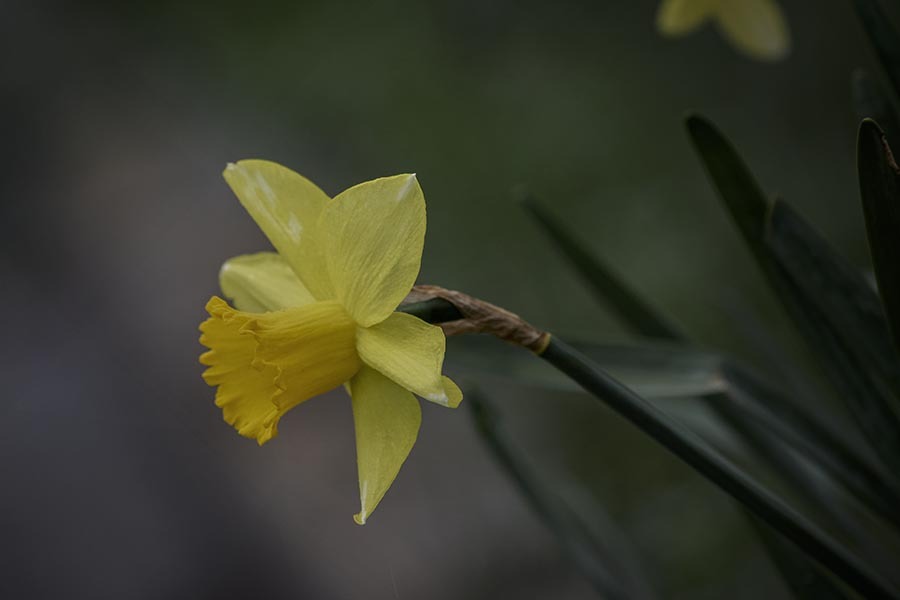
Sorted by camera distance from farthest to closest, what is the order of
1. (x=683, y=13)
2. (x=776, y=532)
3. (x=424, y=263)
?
(x=424, y=263) → (x=683, y=13) → (x=776, y=532)

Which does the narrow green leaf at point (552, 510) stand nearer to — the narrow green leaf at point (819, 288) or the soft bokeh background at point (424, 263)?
the narrow green leaf at point (819, 288)

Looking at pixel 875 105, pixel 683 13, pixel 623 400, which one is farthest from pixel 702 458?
pixel 683 13

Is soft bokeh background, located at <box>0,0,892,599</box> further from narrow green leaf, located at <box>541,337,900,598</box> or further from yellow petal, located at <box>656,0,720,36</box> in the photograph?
narrow green leaf, located at <box>541,337,900,598</box>

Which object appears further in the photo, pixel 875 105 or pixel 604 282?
pixel 604 282

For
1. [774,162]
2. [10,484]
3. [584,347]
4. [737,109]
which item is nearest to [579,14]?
[737,109]

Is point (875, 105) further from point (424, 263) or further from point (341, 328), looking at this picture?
point (424, 263)

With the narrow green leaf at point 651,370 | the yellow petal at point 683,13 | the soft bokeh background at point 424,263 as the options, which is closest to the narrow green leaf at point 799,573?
the narrow green leaf at point 651,370
